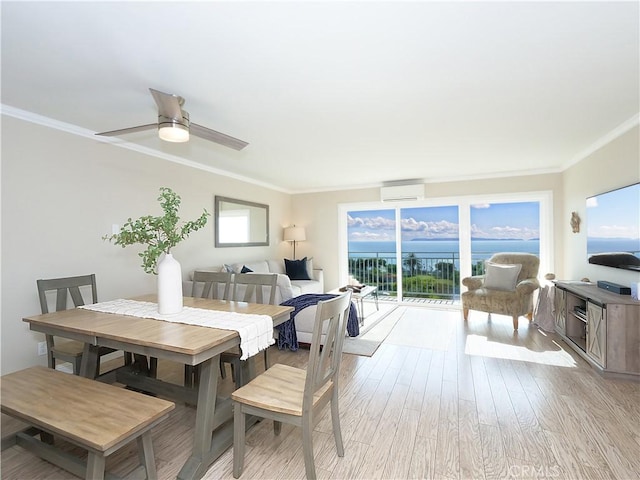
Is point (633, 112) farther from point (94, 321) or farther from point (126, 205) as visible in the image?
point (126, 205)

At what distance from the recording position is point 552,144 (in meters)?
3.69

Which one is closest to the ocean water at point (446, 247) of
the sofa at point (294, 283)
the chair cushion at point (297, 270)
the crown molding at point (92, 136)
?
the sofa at point (294, 283)

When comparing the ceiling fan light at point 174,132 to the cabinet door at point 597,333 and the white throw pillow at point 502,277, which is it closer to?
the cabinet door at point 597,333

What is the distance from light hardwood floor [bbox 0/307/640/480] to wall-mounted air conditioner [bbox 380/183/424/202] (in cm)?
305

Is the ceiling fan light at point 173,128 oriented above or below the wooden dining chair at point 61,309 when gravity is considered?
above

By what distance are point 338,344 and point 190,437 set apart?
4.00ft

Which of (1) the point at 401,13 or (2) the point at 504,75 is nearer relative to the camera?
(1) the point at 401,13

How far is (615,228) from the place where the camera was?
3.21 meters

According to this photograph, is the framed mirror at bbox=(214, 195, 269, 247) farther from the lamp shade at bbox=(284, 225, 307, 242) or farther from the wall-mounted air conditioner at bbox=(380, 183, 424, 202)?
the wall-mounted air conditioner at bbox=(380, 183, 424, 202)

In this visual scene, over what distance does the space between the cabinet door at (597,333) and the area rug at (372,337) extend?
80.3 inches

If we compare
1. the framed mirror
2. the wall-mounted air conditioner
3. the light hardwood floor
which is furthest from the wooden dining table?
the wall-mounted air conditioner

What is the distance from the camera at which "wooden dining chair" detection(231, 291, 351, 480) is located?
4.94 ft

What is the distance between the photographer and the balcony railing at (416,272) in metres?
5.71

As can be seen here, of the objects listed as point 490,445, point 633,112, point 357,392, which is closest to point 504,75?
point 633,112
